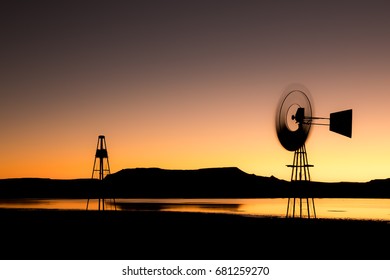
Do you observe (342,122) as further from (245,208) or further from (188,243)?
(245,208)

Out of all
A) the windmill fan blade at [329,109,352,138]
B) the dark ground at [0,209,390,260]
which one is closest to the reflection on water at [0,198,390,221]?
the windmill fan blade at [329,109,352,138]

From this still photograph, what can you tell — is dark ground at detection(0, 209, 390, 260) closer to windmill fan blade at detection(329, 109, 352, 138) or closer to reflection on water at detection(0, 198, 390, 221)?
windmill fan blade at detection(329, 109, 352, 138)

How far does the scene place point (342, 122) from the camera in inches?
1176

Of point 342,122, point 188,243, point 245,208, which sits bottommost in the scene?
point 245,208

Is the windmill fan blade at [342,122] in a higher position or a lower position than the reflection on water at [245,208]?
higher

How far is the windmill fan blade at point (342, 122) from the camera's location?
29.6 metres

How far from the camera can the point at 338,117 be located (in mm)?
30109

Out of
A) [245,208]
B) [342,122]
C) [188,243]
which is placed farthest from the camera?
[245,208]

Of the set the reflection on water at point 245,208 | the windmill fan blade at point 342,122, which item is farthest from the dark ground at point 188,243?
the reflection on water at point 245,208

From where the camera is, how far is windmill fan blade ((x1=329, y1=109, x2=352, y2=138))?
29.6 meters

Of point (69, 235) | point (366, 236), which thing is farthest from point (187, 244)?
point (366, 236)

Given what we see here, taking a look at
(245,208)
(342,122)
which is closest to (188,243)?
(342,122)

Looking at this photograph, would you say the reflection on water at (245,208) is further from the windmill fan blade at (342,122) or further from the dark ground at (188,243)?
the dark ground at (188,243)

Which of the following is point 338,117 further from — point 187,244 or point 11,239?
point 11,239
